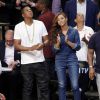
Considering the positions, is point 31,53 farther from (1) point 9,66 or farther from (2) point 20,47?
(1) point 9,66

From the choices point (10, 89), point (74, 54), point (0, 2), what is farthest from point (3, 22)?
point (74, 54)

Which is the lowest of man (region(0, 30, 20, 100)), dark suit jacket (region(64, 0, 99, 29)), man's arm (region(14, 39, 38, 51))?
man (region(0, 30, 20, 100))

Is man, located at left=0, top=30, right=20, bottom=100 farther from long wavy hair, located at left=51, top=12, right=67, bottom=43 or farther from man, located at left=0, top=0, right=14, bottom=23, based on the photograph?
long wavy hair, located at left=51, top=12, right=67, bottom=43

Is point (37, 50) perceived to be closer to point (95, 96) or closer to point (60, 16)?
point (60, 16)

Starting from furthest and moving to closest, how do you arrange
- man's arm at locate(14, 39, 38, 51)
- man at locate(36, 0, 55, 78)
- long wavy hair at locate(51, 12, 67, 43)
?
man at locate(36, 0, 55, 78) < man's arm at locate(14, 39, 38, 51) < long wavy hair at locate(51, 12, 67, 43)

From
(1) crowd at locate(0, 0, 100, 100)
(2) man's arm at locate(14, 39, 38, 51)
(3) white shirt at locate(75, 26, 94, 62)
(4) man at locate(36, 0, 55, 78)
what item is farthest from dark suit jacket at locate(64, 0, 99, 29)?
(2) man's arm at locate(14, 39, 38, 51)

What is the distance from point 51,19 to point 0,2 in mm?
1511

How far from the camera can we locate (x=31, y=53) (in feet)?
31.3

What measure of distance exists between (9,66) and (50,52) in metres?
0.94

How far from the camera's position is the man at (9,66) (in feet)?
33.4

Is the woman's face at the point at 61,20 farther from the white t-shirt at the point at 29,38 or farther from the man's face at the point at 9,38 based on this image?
the man's face at the point at 9,38

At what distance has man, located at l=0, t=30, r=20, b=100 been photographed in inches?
401

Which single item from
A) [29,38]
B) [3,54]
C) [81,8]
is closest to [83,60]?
[29,38]

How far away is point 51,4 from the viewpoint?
11797 mm
